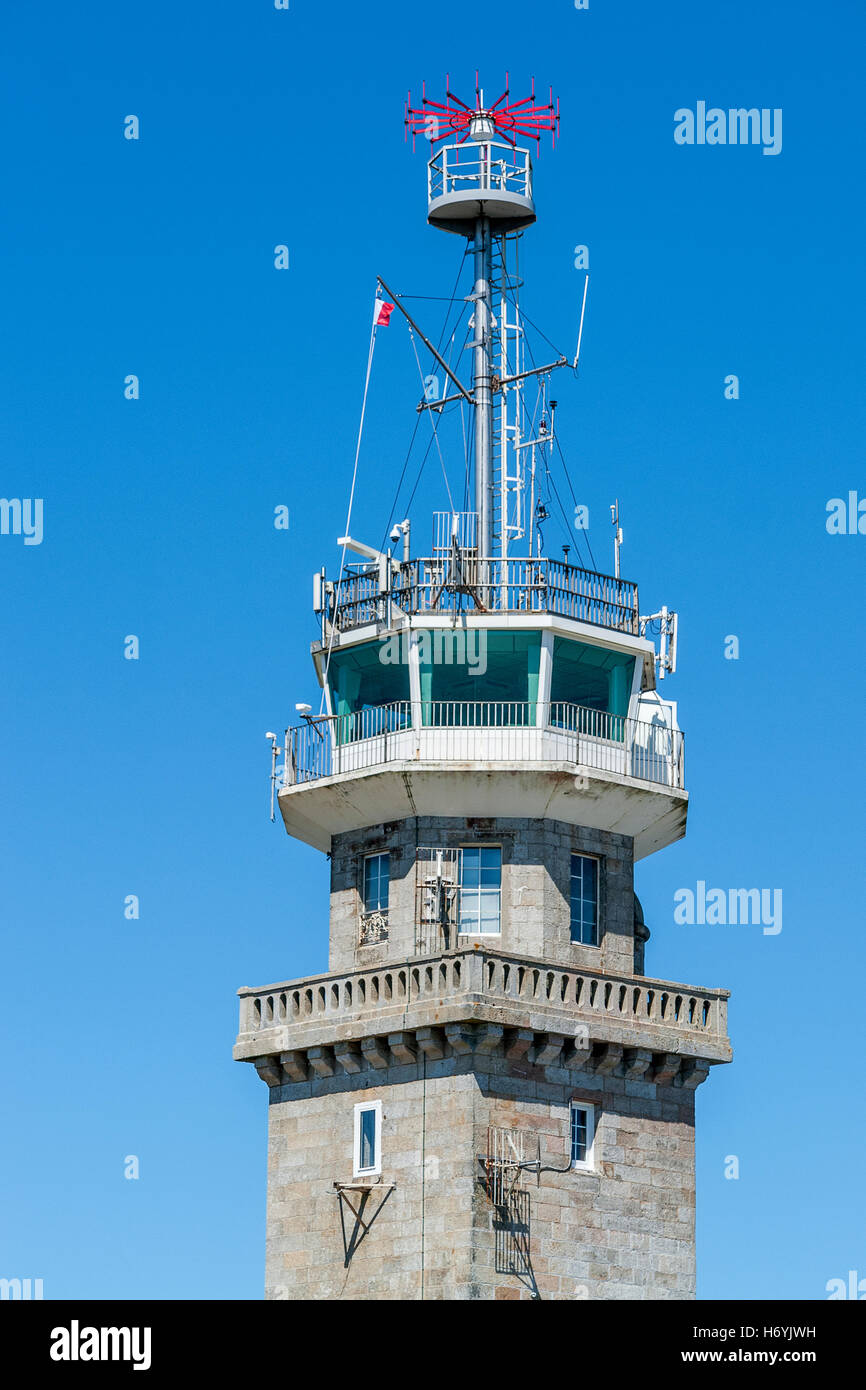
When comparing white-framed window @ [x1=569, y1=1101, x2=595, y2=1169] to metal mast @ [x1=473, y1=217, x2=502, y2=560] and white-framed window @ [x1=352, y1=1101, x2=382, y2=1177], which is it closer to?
white-framed window @ [x1=352, y1=1101, x2=382, y2=1177]

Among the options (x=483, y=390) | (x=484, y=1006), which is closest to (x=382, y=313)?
(x=483, y=390)

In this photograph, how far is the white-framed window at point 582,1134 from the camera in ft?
232

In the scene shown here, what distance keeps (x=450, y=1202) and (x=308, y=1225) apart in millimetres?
4347

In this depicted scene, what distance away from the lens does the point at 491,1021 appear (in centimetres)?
6906

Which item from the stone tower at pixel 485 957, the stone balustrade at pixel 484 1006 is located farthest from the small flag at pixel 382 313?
the stone balustrade at pixel 484 1006

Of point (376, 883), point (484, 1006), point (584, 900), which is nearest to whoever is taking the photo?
point (484, 1006)

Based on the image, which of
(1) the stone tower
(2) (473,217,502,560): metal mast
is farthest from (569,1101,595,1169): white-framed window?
(2) (473,217,502,560): metal mast

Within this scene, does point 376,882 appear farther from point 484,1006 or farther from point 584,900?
point 484,1006

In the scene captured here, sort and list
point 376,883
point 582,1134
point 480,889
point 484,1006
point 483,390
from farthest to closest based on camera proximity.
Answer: point 483,390 < point 376,883 < point 480,889 < point 582,1134 < point 484,1006

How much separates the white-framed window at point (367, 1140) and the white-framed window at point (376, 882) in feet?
15.1

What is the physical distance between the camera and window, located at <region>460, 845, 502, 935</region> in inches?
2842

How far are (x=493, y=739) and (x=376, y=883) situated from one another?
427 cm

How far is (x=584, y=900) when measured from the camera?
240 feet
